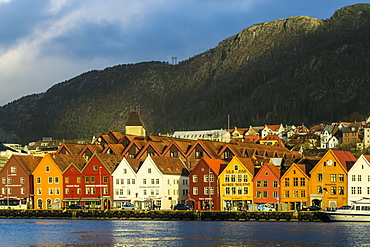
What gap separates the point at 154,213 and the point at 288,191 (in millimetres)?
23406

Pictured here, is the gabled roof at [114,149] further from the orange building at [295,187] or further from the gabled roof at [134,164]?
the orange building at [295,187]

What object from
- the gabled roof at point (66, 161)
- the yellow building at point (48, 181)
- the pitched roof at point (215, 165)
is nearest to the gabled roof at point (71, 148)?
the gabled roof at point (66, 161)

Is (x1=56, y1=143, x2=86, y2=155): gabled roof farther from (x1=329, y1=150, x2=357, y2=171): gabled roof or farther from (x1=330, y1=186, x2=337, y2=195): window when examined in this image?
(x1=330, y1=186, x2=337, y2=195): window

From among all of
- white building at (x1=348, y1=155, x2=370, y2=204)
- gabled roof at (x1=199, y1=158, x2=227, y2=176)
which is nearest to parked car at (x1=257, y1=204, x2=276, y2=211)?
gabled roof at (x1=199, y1=158, x2=227, y2=176)

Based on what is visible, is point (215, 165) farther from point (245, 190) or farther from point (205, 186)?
point (245, 190)

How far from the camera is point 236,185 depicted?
128 metres

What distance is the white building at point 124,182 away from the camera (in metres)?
134

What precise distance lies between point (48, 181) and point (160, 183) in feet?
77.2

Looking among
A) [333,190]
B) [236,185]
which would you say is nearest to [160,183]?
[236,185]

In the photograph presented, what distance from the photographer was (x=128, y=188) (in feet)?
442

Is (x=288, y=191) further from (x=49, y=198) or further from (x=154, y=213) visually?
(x=49, y=198)

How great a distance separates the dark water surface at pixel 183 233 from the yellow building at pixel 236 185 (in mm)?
19247

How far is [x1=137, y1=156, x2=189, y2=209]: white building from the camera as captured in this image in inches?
5148


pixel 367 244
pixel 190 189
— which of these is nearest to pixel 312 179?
pixel 190 189
